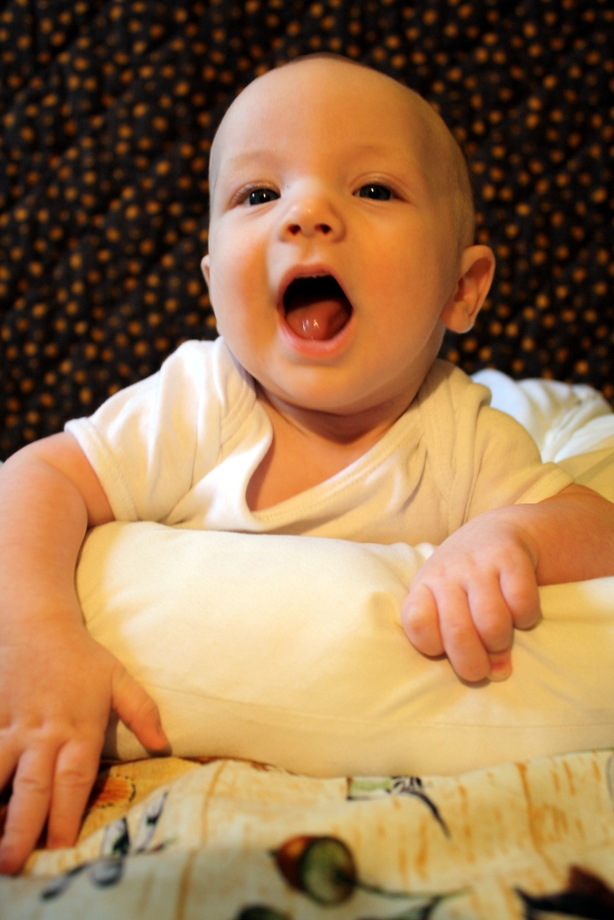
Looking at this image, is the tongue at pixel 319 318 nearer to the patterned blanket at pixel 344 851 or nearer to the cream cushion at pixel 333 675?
the cream cushion at pixel 333 675

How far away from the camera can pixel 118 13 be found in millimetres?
1397

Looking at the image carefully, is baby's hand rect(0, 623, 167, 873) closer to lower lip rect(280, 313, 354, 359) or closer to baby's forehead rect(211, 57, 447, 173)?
lower lip rect(280, 313, 354, 359)

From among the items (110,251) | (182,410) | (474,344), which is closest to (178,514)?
(182,410)

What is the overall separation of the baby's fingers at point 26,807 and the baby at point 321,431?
24mm

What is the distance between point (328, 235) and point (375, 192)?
0.11m

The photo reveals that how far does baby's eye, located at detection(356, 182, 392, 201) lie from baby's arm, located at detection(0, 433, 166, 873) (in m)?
0.44

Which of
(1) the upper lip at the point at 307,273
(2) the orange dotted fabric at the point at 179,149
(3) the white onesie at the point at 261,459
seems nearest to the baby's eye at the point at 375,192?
(1) the upper lip at the point at 307,273

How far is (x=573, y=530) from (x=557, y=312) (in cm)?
85

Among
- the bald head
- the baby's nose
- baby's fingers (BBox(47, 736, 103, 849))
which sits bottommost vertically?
baby's fingers (BBox(47, 736, 103, 849))

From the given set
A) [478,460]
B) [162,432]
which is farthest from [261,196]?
[478,460]

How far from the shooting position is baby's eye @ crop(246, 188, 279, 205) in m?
0.82

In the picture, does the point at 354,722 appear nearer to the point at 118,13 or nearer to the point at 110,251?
the point at 110,251

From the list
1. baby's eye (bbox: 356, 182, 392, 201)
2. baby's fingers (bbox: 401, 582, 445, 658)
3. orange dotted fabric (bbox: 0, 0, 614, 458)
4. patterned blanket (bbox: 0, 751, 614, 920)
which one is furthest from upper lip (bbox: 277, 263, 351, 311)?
orange dotted fabric (bbox: 0, 0, 614, 458)

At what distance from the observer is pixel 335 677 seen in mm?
585
